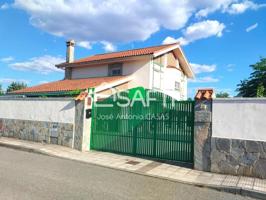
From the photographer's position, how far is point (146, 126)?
32.8 ft

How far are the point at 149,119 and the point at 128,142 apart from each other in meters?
1.32

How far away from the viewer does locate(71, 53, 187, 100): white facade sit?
18391 mm

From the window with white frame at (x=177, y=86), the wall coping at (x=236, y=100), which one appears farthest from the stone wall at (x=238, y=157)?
the window with white frame at (x=177, y=86)

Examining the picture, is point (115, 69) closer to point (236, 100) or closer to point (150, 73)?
point (150, 73)

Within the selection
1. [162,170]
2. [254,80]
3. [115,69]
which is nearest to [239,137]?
[162,170]

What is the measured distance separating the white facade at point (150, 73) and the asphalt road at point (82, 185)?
1056cm

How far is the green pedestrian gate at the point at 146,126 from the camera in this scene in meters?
9.14

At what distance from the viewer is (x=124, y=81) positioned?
1764 cm

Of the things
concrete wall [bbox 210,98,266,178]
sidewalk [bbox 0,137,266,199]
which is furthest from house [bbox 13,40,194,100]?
concrete wall [bbox 210,98,266,178]

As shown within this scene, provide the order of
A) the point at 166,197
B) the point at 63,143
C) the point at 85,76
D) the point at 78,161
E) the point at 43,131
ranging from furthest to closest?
the point at 85,76
the point at 43,131
the point at 63,143
the point at 78,161
the point at 166,197

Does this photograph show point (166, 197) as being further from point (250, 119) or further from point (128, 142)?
point (128, 142)

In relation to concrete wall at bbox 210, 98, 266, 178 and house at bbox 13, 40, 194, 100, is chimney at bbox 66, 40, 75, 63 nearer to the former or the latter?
house at bbox 13, 40, 194, 100

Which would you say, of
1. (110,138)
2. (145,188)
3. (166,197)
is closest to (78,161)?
(110,138)

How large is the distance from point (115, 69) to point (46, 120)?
26.8 feet
